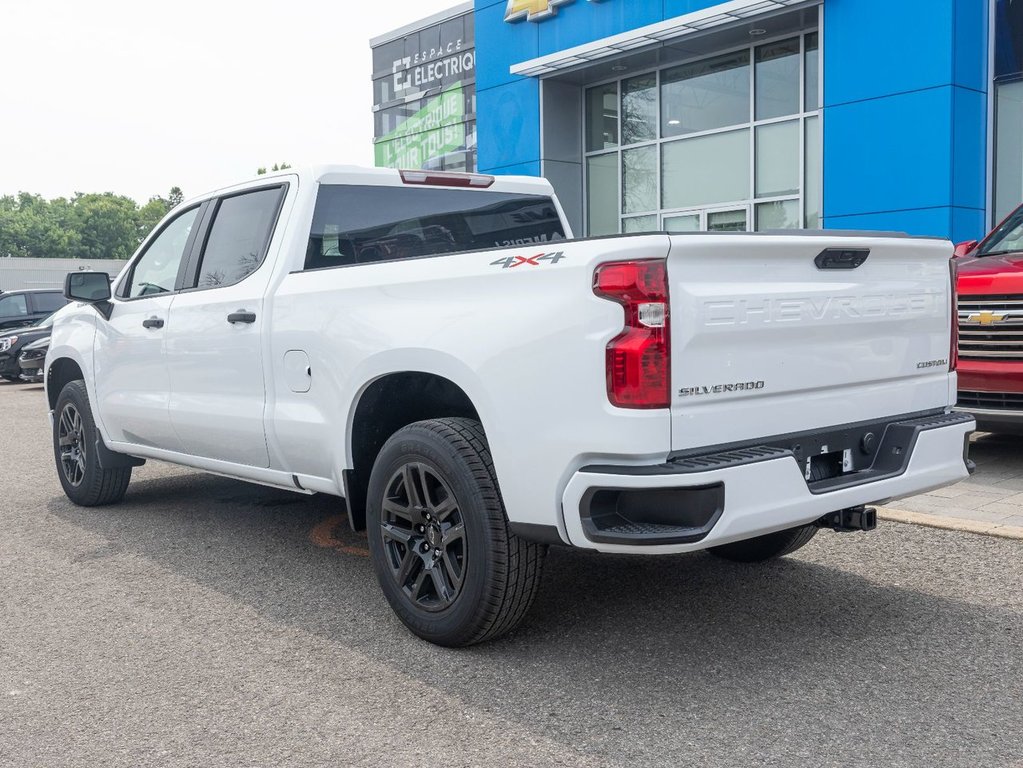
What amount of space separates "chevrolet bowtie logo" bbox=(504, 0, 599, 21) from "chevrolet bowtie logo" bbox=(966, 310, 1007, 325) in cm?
1179

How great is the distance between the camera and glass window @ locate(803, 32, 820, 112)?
14969 millimetres

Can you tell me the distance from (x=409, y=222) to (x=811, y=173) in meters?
11.2

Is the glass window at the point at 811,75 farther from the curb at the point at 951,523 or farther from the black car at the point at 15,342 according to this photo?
the black car at the point at 15,342

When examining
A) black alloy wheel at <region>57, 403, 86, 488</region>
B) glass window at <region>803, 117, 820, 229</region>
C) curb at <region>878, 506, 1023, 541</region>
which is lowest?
curb at <region>878, 506, 1023, 541</region>

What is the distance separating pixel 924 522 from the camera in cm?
571

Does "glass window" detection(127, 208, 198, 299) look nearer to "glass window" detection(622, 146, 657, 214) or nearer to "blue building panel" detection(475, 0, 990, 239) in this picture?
"blue building panel" detection(475, 0, 990, 239)

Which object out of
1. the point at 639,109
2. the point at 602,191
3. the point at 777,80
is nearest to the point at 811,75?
the point at 777,80

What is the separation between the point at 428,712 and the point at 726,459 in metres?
1.26

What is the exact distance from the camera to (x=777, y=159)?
15602 millimetres

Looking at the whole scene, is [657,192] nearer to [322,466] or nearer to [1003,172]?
[1003,172]

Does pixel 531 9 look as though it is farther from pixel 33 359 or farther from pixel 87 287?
pixel 87 287

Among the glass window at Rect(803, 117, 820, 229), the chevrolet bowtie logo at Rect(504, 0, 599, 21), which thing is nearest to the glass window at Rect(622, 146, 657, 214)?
the chevrolet bowtie logo at Rect(504, 0, 599, 21)

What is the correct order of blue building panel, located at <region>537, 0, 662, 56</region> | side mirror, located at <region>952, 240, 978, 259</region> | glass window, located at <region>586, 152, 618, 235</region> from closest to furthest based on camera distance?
side mirror, located at <region>952, 240, 978, 259</region> → blue building panel, located at <region>537, 0, 662, 56</region> → glass window, located at <region>586, 152, 618, 235</region>

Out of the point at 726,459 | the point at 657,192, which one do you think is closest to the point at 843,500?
the point at 726,459
